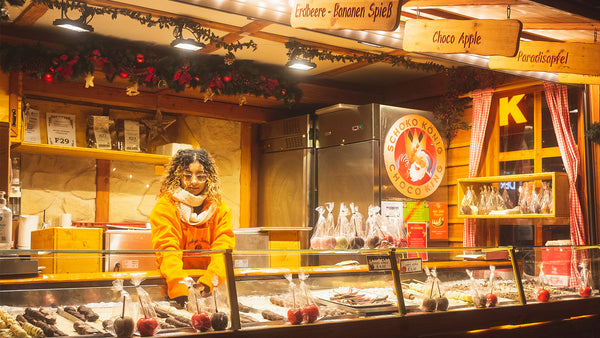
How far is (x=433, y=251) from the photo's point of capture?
10.3 ft

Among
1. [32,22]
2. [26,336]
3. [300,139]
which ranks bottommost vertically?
[26,336]

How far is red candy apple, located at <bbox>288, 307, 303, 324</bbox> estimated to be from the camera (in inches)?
103

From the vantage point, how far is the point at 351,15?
10.4ft

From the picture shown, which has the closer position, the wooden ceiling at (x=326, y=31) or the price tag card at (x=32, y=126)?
the wooden ceiling at (x=326, y=31)

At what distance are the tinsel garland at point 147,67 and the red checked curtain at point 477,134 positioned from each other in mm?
2089

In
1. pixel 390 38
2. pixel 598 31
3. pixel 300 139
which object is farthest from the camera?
pixel 300 139

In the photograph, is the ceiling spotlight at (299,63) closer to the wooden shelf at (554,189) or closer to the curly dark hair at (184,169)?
the wooden shelf at (554,189)

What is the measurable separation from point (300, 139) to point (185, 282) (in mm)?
5009

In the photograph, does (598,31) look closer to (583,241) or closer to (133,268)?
(583,241)

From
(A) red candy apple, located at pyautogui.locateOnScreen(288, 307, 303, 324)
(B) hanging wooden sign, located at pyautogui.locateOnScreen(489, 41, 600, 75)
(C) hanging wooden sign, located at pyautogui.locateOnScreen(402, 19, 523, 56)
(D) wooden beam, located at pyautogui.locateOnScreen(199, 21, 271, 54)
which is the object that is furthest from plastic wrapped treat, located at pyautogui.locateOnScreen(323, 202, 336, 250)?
(D) wooden beam, located at pyautogui.locateOnScreen(199, 21, 271, 54)

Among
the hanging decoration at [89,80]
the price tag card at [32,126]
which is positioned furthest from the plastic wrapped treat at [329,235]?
the price tag card at [32,126]

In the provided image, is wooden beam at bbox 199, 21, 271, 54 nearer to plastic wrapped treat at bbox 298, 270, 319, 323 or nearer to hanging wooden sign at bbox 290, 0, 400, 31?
hanging wooden sign at bbox 290, 0, 400, 31

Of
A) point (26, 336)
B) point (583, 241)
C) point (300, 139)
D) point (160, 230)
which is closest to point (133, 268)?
point (26, 336)

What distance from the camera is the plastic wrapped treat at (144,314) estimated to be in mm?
2260
